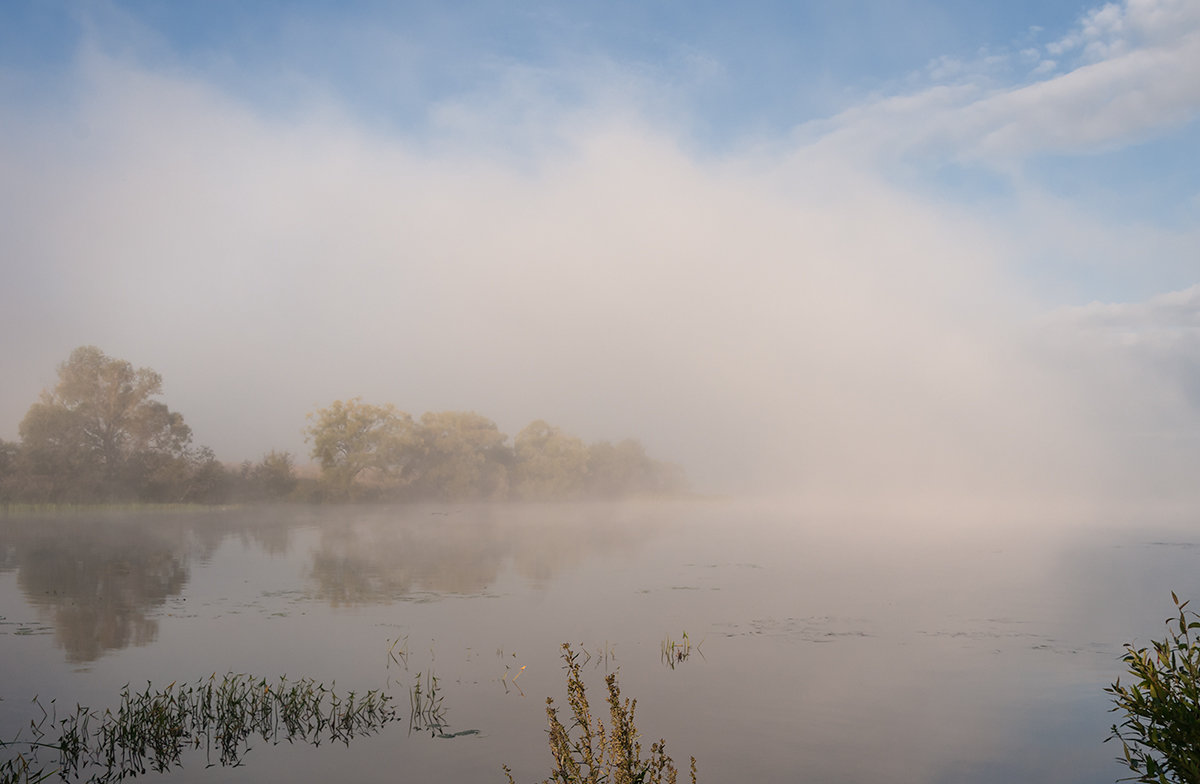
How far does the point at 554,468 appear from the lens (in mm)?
82688

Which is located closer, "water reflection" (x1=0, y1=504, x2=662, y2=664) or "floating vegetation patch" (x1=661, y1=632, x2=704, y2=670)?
"floating vegetation patch" (x1=661, y1=632, x2=704, y2=670)

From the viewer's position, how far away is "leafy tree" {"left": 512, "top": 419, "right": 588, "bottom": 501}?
8194 centimetres

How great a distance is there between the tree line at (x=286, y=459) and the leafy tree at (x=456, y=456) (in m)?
0.10

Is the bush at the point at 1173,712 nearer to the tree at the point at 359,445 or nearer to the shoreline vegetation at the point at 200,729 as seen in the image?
the shoreline vegetation at the point at 200,729

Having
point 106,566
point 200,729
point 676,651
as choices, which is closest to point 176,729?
point 200,729

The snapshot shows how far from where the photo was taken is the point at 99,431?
161 ft

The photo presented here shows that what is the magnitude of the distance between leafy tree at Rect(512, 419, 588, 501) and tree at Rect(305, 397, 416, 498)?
15.6 m

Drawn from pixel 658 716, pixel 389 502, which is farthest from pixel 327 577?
pixel 389 502

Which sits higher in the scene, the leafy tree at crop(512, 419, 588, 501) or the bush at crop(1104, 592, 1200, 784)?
the leafy tree at crop(512, 419, 588, 501)

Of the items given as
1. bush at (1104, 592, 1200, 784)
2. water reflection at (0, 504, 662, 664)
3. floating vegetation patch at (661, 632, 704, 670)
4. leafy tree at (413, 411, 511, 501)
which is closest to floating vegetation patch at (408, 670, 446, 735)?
floating vegetation patch at (661, 632, 704, 670)

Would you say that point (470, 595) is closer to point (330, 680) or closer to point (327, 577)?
point (327, 577)

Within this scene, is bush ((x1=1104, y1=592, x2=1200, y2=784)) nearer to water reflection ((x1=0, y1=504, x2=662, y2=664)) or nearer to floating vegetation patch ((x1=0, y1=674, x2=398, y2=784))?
floating vegetation patch ((x1=0, y1=674, x2=398, y2=784))

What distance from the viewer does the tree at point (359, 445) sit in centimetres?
6250

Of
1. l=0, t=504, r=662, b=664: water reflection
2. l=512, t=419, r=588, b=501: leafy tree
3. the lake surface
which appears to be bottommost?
the lake surface
